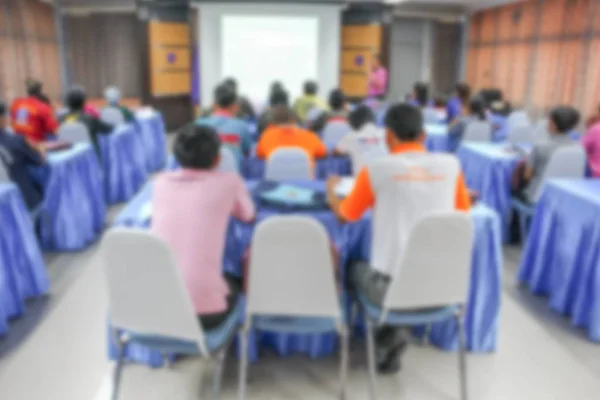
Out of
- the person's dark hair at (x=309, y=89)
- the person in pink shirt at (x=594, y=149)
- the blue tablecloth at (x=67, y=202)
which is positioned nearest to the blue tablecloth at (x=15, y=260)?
the blue tablecloth at (x=67, y=202)

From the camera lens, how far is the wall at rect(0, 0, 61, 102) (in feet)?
26.3

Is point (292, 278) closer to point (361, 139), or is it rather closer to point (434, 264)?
point (434, 264)

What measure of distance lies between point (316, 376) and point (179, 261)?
97 cm

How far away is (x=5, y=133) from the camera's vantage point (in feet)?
11.3

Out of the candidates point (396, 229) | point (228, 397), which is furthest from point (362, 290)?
point (228, 397)

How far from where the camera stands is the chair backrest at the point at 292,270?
1765 millimetres

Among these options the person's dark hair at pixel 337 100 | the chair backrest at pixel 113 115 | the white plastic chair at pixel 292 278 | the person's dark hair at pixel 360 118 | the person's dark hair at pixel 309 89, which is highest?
the person's dark hair at pixel 309 89

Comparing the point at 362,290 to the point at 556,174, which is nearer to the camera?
the point at 362,290

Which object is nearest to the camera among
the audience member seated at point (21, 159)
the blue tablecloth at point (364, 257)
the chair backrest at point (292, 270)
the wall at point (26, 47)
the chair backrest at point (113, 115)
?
the chair backrest at point (292, 270)

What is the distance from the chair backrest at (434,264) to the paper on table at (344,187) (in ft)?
2.03

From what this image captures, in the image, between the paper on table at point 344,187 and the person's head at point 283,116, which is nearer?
the paper on table at point 344,187

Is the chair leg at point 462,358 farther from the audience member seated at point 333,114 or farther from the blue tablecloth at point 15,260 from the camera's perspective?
the audience member seated at point 333,114

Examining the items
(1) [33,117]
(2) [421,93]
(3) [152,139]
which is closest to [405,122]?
(1) [33,117]

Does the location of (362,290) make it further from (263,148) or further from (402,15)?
(402,15)
